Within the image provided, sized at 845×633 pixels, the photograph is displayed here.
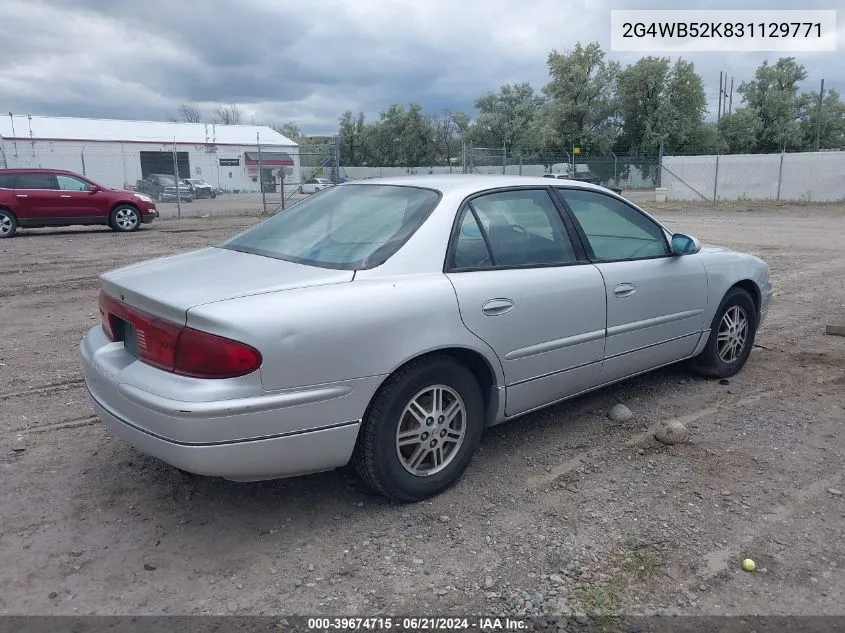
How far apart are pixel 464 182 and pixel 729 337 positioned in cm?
256

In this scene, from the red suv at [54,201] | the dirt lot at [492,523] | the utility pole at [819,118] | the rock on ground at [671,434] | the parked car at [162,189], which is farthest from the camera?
the utility pole at [819,118]

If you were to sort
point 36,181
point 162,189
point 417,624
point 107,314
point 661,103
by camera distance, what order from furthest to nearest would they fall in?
point 661,103, point 162,189, point 36,181, point 107,314, point 417,624

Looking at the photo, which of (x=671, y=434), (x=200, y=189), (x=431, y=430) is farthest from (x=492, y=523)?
(x=200, y=189)

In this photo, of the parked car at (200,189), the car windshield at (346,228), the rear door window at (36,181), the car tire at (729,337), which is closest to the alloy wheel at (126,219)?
the rear door window at (36,181)

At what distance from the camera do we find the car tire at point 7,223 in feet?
49.5

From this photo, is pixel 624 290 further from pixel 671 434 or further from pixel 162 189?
pixel 162 189

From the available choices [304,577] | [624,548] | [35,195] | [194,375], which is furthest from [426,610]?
[35,195]

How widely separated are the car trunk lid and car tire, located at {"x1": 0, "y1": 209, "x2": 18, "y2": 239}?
548 inches

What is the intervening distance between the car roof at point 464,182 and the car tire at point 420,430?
100 centimetres

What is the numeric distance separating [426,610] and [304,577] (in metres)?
0.53

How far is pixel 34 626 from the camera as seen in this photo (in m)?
2.47

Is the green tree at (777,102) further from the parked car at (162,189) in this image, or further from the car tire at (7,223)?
the car tire at (7,223)

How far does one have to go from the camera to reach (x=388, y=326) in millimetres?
3008

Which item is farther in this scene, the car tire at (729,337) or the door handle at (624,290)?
the car tire at (729,337)
